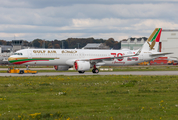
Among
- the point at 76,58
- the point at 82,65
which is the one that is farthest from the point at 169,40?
the point at 82,65

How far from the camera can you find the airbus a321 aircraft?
4503 centimetres

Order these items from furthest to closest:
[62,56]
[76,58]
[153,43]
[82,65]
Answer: [153,43], [76,58], [62,56], [82,65]

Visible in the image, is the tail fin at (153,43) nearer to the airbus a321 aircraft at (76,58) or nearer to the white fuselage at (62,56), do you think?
the airbus a321 aircraft at (76,58)

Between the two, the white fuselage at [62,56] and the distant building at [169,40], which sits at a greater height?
the distant building at [169,40]

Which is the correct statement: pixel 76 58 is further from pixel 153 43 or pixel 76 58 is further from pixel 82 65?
pixel 153 43

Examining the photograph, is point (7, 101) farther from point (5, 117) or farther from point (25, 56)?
point (25, 56)

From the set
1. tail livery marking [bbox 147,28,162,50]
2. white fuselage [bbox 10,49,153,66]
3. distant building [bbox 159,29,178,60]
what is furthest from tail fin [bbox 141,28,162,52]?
distant building [bbox 159,29,178,60]

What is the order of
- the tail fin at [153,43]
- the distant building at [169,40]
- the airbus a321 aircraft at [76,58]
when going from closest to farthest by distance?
the airbus a321 aircraft at [76,58]
the tail fin at [153,43]
the distant building at [169,40]

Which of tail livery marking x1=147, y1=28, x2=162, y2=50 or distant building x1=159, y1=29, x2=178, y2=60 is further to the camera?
distant building x1=159, y1=29, x2=178, y2=60

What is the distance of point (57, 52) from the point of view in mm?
46781

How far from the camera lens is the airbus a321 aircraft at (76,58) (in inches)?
1773

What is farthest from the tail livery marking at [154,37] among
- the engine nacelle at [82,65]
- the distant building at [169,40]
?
the distant building at [169,40]

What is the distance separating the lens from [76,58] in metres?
48.0

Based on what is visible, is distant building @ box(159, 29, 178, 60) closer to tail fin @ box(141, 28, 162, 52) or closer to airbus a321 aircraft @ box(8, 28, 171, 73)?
tail fin @ box(141, 28, 162, 52)
